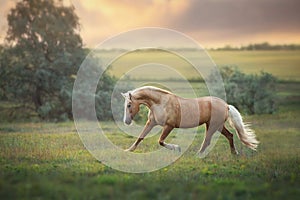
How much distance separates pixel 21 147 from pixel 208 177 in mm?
4276

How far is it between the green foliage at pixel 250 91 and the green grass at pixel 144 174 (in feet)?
9.48

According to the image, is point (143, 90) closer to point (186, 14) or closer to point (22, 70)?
point (186, 14)

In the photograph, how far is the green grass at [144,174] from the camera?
6.61 m

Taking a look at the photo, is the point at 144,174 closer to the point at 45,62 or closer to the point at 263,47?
the point at 263,47

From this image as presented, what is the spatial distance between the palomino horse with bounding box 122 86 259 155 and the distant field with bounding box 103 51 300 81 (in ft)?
11.6

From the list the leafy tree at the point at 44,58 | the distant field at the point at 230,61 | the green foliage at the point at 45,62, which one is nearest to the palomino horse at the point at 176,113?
the distant field at the point at 230,61

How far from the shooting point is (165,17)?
1306 centimetres

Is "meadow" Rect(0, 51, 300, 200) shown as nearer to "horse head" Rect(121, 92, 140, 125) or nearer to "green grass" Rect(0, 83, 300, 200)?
"green grass" Rect(0, 83, 300, 200)

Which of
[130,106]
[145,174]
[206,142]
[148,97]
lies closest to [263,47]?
[206,142]

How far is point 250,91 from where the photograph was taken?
15320mm

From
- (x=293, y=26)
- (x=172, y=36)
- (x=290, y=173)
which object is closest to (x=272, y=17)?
(x=293, y=26)

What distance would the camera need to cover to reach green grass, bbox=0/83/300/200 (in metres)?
6.61

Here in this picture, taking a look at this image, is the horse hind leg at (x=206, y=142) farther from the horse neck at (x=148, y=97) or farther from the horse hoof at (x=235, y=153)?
the horse neck at (x=148, y=97)

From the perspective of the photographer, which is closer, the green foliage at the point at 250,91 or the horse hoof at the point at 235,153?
the horse hoof at the point at 235,153
